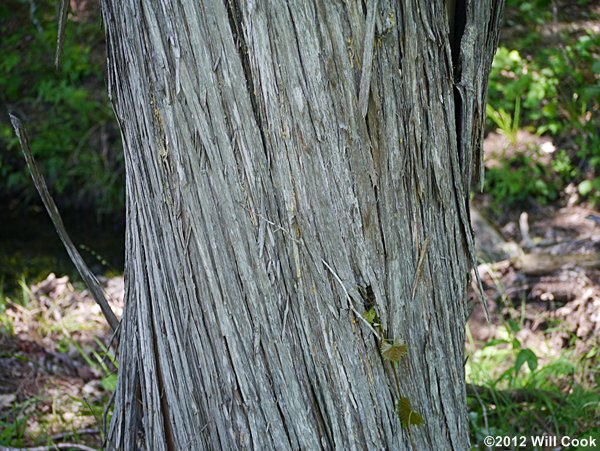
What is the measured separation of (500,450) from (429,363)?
3.19ft

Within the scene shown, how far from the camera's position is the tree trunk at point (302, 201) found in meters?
1.34

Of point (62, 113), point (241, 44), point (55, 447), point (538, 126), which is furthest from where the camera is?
point (62, 113)

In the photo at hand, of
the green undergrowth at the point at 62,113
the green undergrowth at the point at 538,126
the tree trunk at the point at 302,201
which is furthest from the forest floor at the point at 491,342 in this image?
the green undergrowth at the point at 62,113

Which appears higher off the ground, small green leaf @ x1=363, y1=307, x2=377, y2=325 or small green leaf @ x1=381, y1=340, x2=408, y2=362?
small green leaf @ x1=363, y1=307, x2=377, y2=325

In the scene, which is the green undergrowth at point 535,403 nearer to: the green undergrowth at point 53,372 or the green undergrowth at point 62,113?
the green undergrowth at point 53,372

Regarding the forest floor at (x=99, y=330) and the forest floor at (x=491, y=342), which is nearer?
the forest floor at (x=491, y=342)

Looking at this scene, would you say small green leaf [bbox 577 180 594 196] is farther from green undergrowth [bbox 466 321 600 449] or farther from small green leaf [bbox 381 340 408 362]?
small green leaf [bbox 381 340 408 362]

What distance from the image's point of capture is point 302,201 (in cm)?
137

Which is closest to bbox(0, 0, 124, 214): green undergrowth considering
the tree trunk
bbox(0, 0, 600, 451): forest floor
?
bbox(0, 0, 600, 451): forest floor

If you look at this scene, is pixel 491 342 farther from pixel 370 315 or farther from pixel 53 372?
pixel 53 372

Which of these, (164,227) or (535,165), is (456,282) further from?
(535,165)

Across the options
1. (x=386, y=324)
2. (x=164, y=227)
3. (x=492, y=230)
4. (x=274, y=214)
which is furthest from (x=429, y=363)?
(x=492, y=230)

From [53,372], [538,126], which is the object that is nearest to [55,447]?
[53,372]

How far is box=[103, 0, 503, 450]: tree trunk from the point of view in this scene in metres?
1.34
